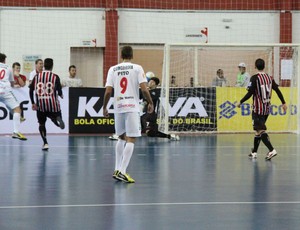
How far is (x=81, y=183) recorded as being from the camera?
36.9ft

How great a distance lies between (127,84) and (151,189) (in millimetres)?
1720

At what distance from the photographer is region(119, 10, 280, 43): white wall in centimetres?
2998

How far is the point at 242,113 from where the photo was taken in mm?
22750

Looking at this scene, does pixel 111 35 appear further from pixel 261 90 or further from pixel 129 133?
pixel 129 133

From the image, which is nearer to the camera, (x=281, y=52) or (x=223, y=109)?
(x=223, y=109)

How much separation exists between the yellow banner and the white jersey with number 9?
11.5m

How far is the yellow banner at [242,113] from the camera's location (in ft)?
74.5

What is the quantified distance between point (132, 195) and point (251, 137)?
11.4 m

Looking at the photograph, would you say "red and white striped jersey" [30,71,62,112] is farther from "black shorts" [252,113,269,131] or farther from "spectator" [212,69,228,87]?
"spectator" [212,69,228,87]

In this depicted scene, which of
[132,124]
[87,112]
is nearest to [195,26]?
[87,112]

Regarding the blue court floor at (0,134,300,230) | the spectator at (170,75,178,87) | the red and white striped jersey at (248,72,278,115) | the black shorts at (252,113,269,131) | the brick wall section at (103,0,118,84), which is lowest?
the blue court floor at (0,134,300,230)

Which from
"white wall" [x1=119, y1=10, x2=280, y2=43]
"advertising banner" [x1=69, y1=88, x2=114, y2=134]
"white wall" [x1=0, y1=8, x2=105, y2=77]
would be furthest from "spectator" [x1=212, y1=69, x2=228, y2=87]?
"white wall" [x1=0, y1=8, x2=105, y2=77]

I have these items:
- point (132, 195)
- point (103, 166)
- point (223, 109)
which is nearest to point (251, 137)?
point (223, 109)

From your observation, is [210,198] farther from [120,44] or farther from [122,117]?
[120,44]
